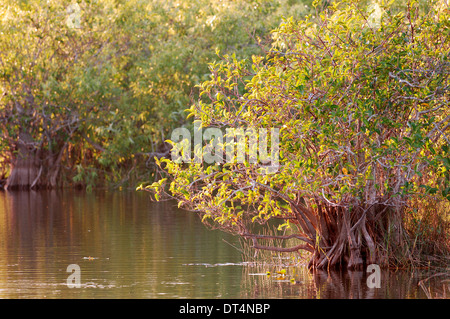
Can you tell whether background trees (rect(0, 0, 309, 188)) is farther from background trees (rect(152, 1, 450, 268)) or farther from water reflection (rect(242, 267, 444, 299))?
water reflection (rect(242, 267, 444, 299))

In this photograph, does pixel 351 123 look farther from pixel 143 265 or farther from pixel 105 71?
pixel 105 71

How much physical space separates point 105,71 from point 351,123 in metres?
24.9

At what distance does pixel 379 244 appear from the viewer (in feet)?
46.7

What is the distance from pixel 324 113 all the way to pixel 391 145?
1132mm

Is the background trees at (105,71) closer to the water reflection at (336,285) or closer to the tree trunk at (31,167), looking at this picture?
the tree trunk at (31,167)

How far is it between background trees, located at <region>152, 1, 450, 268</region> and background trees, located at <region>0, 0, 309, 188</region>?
21306mm

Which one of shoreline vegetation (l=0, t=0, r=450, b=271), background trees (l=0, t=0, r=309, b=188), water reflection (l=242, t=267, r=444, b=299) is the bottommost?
water reflection (l=242, t=267, r=444, b=299)

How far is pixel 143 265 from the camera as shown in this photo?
622 inches

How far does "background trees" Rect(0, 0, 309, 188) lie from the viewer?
119 ft

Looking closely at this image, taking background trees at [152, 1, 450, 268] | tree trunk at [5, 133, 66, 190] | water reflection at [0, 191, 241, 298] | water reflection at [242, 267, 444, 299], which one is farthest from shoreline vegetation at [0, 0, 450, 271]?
tree trunk at [5, 133, 66, 190]

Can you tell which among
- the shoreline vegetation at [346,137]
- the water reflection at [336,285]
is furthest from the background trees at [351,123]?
the water reflection at [336,285]

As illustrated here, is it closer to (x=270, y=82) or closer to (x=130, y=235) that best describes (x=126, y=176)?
(x=130, y=235)

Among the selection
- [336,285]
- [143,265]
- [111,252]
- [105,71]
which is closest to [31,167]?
[105,71]
